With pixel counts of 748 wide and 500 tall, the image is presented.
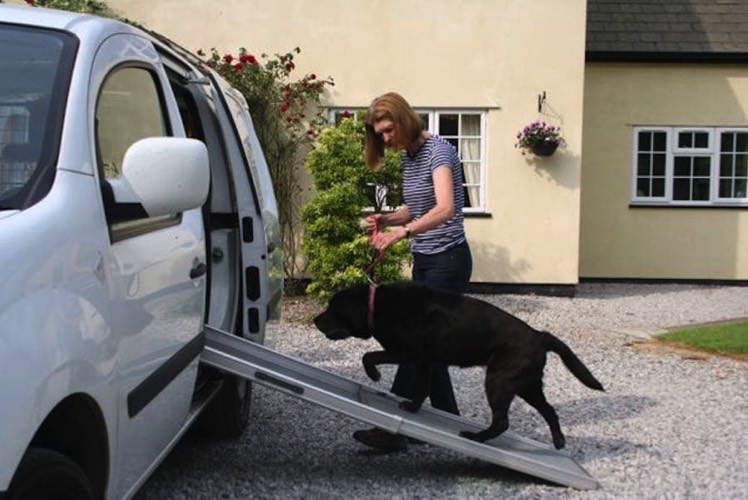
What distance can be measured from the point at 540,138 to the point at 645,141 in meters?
3.52

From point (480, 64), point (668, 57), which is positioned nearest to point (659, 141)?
point (668, 57)

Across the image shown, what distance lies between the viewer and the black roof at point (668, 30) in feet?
47.0

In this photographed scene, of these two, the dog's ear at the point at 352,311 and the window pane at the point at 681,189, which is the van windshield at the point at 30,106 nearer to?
the dog's ear at the point at 352,311

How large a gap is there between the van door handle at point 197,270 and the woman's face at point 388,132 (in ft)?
4.83

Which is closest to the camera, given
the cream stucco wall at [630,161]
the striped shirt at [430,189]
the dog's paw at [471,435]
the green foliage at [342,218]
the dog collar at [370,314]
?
the dog collar at [370,314]

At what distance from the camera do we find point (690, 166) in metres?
14.7

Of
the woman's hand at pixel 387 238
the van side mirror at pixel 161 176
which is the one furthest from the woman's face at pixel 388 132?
the van side mirror at pixel 161 176

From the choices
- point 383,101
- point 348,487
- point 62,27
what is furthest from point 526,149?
point 62,27

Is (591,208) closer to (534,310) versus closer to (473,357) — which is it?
(534,310)

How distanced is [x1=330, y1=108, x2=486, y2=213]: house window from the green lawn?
12.7ft

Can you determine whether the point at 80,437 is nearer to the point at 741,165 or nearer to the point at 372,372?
the point at 372,372

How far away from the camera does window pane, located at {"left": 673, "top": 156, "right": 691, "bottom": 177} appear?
48.1 ft

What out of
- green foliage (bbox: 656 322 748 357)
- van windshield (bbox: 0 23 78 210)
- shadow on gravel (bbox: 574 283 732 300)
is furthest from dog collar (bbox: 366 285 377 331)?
shadow on gravel (bbox: 574 283 732 300)

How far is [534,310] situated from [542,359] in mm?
6875
